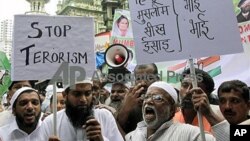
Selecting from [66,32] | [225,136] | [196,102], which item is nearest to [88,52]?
[66,32]

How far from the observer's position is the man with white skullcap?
3.35 m

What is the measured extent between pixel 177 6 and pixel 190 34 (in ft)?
0.94

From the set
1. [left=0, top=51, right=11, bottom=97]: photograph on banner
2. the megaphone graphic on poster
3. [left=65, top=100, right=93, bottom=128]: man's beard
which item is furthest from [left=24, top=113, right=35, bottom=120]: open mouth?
[left=0, top=51, right=11, bottom=97]: photograph on banner

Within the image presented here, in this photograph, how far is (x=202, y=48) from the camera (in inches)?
133

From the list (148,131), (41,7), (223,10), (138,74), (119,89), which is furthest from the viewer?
(41,7)

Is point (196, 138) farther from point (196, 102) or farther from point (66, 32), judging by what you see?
point (66, 32)

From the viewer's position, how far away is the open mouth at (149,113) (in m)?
3.49

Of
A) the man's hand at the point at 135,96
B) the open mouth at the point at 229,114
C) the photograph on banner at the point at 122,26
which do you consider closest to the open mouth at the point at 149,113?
the man's hand at the point at 135,96

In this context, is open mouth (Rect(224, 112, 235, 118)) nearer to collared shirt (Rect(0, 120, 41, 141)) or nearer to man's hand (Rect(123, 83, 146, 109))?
man's hand (Rect(123, 83, 146, 109))

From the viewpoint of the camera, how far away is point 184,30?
3.43 m

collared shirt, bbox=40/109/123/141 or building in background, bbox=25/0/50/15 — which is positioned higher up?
building in background, bbox=25/0/50/15

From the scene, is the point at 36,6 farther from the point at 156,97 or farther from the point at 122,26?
the point at 156,97

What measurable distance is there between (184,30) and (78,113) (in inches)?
48.8

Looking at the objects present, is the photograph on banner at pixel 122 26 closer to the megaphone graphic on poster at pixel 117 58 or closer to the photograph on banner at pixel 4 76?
the photograph on banner at pixel 4 76
